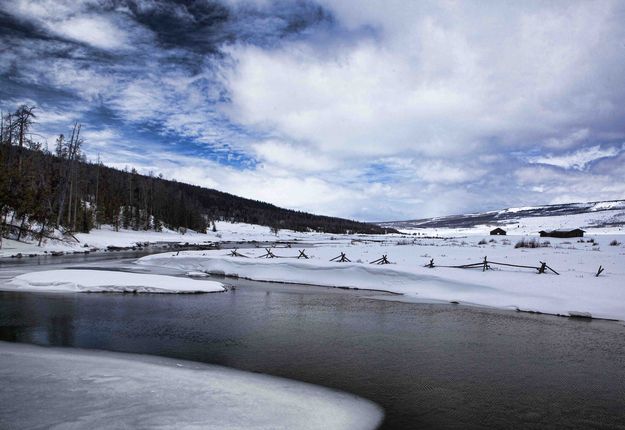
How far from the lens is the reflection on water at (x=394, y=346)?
7.02m

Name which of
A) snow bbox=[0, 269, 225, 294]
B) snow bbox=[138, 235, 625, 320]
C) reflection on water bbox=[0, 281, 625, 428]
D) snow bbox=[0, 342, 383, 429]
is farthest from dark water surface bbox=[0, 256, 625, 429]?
snow bbox=[138, 235, 625, 320]

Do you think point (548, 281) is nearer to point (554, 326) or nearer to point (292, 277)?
point (554, 326)

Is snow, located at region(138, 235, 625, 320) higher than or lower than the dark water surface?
higher

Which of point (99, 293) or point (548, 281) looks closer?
point (99, 293)

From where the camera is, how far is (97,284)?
59.1 ft

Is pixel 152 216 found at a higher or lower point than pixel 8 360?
higher

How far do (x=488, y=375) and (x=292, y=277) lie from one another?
17815 mm

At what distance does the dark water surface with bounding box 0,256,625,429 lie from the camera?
7.00 m

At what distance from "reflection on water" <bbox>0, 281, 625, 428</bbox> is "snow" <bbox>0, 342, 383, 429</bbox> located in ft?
2.19

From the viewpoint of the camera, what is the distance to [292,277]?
84.0 ft

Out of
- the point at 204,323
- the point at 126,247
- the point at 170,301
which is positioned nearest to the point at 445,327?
the point at 204,323

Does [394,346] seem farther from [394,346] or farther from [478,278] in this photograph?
[478,278]

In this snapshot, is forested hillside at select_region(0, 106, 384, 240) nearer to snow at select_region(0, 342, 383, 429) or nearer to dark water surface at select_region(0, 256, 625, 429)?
dark water surface at select_region(0, 256, 625, 429)

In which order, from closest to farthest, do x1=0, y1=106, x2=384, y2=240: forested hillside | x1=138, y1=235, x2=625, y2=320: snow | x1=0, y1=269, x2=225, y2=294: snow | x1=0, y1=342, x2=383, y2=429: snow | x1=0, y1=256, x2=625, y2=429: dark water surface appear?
x1=0, y1=342, x2=383, y2=429: snow → x1=0, y1=256, x2=625, y2=429: dark water surface → x1=138, y1=235, x2=625, y2=320: snow → x1=0, y1=269, x2=225, y2=294: snow → x1=0, y1=106, x2=384, y2=240: forested hillside
